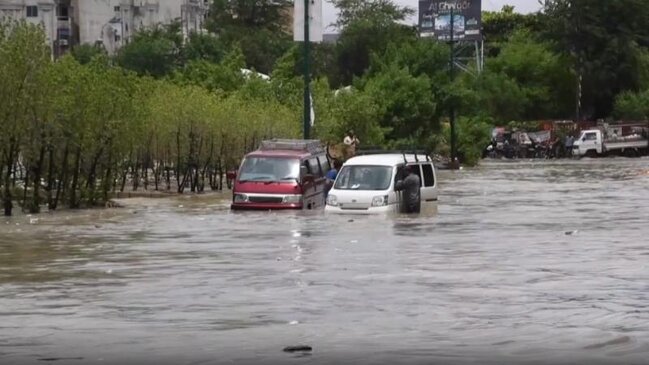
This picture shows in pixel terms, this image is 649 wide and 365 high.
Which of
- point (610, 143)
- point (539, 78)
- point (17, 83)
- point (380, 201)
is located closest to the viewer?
point (380, 201)

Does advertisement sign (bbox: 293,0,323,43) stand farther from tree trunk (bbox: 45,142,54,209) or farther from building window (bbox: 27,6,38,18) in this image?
building window (bbox: 27,6,38,18)

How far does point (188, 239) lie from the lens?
90.3 ft

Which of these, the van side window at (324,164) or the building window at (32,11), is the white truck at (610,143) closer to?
the building window at (32,11)

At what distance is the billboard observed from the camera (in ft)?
322

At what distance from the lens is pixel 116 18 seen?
356 feet

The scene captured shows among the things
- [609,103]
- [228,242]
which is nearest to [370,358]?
[228,242]

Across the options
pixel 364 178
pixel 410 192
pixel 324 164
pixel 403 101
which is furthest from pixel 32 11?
→ pixel 410 192

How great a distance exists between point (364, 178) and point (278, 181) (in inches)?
103

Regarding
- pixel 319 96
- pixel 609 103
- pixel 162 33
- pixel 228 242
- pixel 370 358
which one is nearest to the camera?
pixel 370 358

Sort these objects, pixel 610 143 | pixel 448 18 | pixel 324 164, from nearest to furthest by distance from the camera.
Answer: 1. pixel 324 164
2. pixel 610 143
3. pixel 448 18

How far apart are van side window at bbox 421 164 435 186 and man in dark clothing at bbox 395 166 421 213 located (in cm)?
250

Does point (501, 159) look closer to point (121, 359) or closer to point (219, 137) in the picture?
point (219, 137)

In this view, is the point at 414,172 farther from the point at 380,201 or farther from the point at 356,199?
the point at 356,199

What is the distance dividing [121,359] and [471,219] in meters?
20.9
